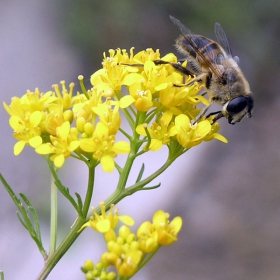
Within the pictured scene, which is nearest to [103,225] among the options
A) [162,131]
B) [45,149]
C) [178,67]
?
[45,149]

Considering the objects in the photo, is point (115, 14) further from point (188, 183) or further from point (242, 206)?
point (242, 206)

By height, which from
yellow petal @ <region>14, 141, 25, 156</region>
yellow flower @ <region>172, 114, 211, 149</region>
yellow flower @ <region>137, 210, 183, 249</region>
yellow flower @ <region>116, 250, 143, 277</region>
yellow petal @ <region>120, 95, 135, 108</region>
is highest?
yellow petal @ <region>14, 141, 25, 156</region>

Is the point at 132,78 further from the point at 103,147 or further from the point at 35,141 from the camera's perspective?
the point at 35,141

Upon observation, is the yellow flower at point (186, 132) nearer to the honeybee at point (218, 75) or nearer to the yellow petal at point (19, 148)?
the honeybee at point (218, 75)

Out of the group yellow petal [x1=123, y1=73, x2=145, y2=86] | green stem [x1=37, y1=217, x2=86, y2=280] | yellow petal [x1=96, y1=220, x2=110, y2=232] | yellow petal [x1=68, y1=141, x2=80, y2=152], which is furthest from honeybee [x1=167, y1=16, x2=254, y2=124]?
green stem [x1=37, y1=217, x2=86, y2=280]

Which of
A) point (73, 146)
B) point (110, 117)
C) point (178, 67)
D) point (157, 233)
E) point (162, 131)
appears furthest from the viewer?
point (178, 67)

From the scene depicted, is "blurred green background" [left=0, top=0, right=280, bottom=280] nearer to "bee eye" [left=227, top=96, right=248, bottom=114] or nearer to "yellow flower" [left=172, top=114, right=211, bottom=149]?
"bee eye" [left=227, top=96, right=248, bottom=114]
